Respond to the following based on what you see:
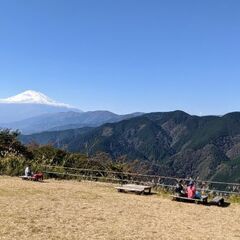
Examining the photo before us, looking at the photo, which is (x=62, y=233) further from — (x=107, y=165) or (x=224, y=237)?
(x=107, y=165)

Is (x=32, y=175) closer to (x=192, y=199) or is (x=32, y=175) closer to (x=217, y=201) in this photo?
(x=192, y=199)

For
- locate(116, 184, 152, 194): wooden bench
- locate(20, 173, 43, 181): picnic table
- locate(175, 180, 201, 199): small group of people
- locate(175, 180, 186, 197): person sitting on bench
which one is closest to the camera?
locate(175, 180, 201, 199): small group of people

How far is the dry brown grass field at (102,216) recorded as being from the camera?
16.3 metres

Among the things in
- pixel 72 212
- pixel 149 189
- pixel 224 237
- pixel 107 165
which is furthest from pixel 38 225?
pixel 107 165

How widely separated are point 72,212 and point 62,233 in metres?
4.05

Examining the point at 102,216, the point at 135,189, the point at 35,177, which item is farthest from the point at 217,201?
the point at 35,177

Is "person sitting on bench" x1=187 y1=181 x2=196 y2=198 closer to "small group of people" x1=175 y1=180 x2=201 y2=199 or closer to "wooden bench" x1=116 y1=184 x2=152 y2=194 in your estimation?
"small group of people" x1=175 y1=180 x2=201 y2=199

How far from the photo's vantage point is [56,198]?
23750mm

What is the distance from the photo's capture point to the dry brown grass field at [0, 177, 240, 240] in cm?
1628

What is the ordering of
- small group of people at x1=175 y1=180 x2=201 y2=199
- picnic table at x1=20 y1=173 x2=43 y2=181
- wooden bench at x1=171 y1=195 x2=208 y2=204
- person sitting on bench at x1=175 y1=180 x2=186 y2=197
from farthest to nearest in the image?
picnic table at x1=20 y1=173 x2=43 y2=181
person sitting on bench at x1=175 y1=180 x2=186 y2=197
small group of people at x1=175 y1=180 x2=201 y2=199
wooden bench at x1=171 y1=195 x2=208 y2=204

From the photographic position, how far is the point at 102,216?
19500 millimetres

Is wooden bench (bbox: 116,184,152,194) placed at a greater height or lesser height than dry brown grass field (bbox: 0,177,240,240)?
greater

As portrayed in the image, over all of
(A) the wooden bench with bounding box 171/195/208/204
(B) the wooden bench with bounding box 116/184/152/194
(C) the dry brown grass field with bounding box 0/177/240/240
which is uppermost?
(B) the wooden bench with bounding box 116/184/152/194

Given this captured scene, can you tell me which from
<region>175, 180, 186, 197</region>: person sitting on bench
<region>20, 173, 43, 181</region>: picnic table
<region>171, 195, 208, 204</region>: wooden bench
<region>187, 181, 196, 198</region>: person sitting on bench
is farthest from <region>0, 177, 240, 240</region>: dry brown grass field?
<region>20, 173, 43, 181</region>: picnic table
